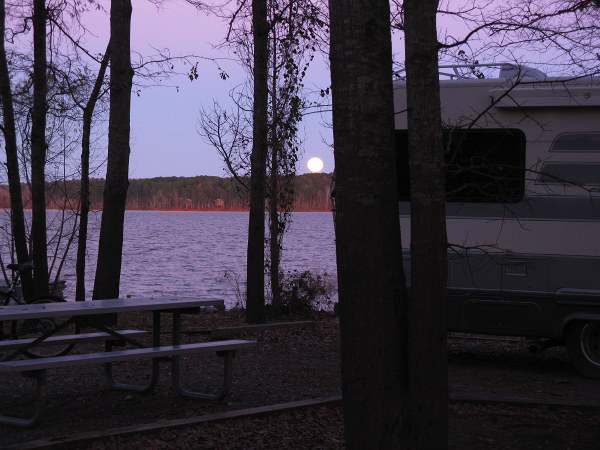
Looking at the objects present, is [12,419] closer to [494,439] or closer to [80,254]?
[494,439]

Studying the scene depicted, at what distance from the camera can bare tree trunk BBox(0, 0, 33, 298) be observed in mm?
12746

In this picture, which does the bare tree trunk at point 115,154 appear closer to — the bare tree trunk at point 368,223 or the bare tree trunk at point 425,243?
the bare tree trunk at point 425,243

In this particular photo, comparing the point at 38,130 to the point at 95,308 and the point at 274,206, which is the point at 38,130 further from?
the point at 95,308

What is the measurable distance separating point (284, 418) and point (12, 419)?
1.89m

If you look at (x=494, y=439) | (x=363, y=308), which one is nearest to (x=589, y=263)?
(x=494, y=439)

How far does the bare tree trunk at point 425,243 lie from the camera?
13.5 ft

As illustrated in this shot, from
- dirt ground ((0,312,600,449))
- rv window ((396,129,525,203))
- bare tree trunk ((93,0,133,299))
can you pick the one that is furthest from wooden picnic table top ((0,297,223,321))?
bare tree trunk ((93,0,133,299))

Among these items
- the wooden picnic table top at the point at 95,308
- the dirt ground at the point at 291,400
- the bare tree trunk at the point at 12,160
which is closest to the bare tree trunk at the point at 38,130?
the bare tree trunk at the point at 12,160

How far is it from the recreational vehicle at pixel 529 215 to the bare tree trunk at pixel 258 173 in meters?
3.79

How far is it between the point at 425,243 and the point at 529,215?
5059 millimetres

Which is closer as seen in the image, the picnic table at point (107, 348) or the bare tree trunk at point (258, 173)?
the picnic table at point (107, 348)

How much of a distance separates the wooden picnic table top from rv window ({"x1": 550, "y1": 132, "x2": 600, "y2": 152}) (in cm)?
405

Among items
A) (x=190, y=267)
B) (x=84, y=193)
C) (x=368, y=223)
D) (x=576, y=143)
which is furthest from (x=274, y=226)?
(x=190, y=267)

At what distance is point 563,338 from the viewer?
8.90 metres
